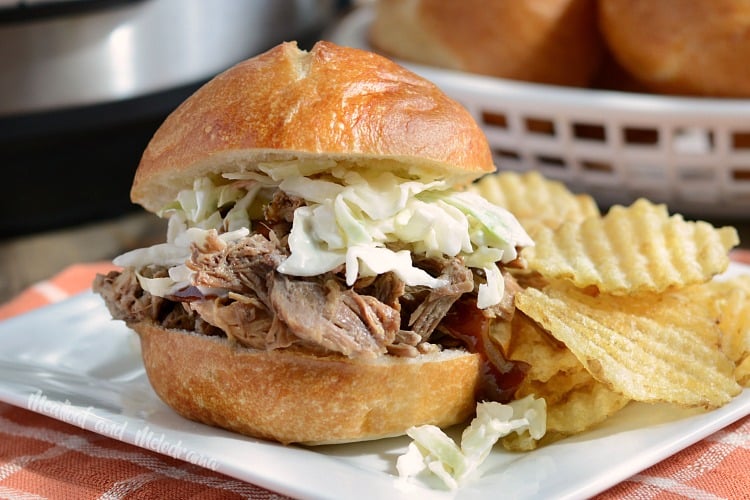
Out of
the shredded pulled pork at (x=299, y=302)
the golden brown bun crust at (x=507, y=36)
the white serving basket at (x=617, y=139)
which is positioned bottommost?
the white serving basket at (x=617, y=139)

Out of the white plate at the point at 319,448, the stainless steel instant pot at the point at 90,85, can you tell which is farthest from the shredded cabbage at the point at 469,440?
the stainless steel instant pot at the point at 90,85

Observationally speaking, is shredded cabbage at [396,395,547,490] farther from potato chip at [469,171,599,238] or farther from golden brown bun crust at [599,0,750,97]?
golden brown bun crust at [599,0,750,97]

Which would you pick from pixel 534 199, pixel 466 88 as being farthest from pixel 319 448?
pixel 466 88

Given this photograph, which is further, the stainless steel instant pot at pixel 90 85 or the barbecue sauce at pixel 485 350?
the stainless steel instant pot at pixel 90 85

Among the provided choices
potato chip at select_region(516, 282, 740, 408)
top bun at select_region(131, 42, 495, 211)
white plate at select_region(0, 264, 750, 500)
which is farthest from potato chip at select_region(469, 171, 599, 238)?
white plate at select_region(0, 264, 750, 500)

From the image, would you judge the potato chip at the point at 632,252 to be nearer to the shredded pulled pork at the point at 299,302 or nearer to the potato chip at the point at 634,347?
the potato chip at the point at 634,347
